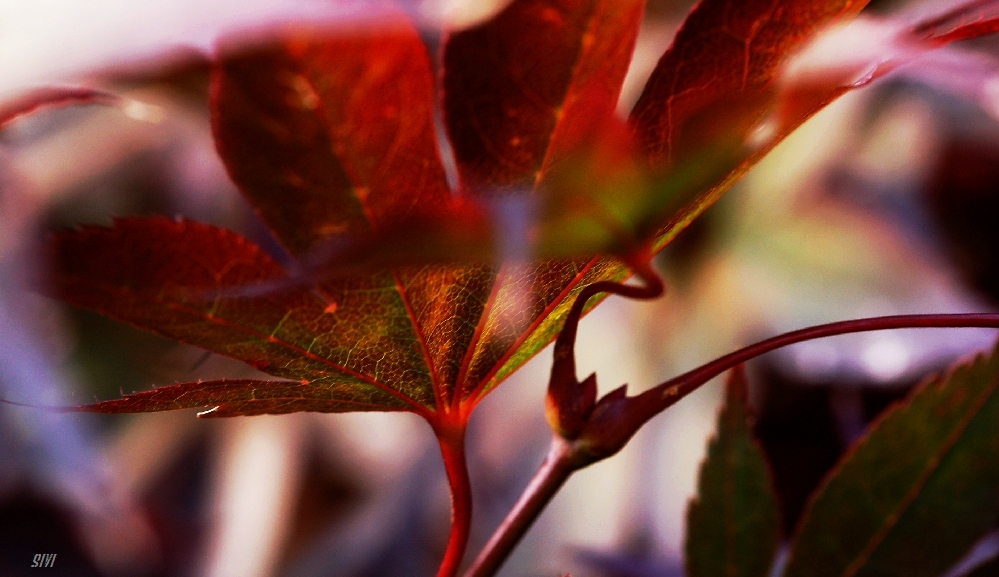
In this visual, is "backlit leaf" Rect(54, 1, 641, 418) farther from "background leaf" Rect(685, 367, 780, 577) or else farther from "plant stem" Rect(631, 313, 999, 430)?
"background leaf" Rect(685, 367, 780, 577)

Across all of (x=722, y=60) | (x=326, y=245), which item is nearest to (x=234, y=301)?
(x=326, y=245)

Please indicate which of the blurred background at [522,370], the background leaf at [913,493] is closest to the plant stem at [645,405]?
the background leaf at [913,493]

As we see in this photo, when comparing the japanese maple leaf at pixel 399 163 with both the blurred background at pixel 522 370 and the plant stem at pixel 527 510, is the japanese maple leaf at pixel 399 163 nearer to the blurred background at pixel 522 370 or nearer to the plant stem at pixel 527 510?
the plant stem at pixel 527 510

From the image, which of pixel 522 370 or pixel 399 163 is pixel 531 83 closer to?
pixel 399 163

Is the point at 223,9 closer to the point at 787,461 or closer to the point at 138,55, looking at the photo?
the point at 138,55

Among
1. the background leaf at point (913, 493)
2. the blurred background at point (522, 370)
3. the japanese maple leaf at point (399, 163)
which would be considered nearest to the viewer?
the japanese maple leaf at point (399, 163)

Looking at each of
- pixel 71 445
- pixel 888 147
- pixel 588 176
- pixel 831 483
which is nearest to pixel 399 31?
pixel 588 176
